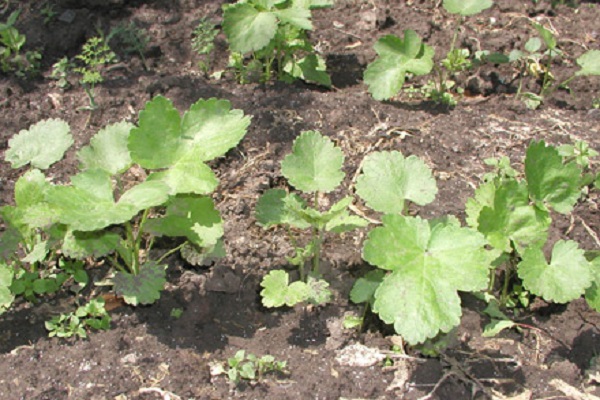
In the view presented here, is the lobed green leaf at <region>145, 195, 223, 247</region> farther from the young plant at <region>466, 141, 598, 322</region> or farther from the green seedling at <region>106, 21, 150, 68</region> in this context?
the green seedling at <region>106, 21, 150, 68</region>

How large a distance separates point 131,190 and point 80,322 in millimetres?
529

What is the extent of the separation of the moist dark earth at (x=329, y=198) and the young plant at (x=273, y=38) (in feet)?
0.28

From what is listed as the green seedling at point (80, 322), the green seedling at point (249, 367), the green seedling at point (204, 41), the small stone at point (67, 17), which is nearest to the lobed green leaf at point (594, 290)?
the green seedling at point (249, 367)

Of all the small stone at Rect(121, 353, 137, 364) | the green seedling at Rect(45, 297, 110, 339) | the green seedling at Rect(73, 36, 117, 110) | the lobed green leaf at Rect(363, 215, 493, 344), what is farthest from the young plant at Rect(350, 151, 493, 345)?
the green seedling at Rect(73, 36, 117, 110)

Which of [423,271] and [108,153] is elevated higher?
[108,153]

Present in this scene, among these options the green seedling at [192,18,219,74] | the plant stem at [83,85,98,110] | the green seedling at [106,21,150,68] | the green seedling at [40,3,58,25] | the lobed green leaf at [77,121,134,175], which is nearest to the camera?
the lobed green leaf at [77,121,134,175]

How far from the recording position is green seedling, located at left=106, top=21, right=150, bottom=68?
3709 millimetres

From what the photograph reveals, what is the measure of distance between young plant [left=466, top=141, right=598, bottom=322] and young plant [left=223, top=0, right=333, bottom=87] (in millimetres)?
1195

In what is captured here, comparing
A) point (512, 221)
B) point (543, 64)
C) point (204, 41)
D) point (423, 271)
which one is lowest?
point (543, 64)

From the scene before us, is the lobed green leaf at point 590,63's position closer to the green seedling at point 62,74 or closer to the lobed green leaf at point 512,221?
the lobed green leaf at point 512,221

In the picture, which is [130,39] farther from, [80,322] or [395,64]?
[80,322]

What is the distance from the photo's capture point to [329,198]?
2943 millimetres

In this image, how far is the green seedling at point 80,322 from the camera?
2.38m

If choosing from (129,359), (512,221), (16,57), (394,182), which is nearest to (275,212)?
(394,182)
